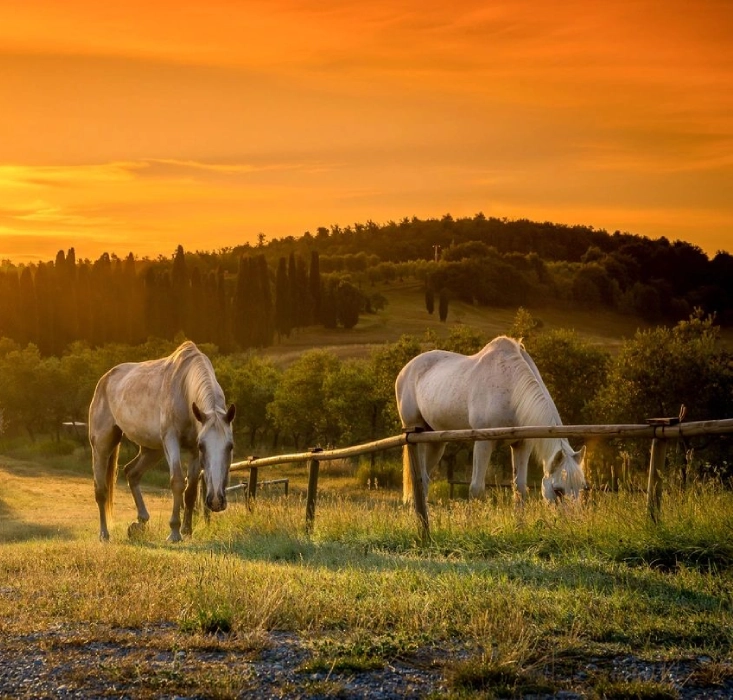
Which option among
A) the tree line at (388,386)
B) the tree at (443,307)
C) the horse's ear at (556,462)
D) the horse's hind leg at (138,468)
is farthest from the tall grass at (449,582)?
the tree at (443,307)

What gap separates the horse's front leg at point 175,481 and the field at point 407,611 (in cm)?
232

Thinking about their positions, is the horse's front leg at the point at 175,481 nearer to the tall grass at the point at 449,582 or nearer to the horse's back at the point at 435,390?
the tall grass at the point at 449,582

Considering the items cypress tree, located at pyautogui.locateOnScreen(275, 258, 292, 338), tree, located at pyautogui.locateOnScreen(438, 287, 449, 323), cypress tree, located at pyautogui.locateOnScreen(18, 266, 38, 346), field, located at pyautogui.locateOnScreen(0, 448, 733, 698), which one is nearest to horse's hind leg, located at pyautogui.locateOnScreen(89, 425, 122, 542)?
field, located at pyautogui.locateOnScreen(0, 448, 733, 698)

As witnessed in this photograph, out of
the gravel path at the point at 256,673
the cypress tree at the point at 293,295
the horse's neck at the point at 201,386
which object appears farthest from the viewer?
the cypress tree at the point at 293,295

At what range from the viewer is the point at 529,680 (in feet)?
16.1

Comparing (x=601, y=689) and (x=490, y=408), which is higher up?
(x=490, y=408)

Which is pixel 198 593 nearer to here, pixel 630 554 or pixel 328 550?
pixel 328 550

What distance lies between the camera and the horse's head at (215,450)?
1125 centimetres

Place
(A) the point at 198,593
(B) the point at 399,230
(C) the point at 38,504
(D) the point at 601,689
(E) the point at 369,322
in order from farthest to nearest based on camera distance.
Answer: (B) the point at 399,230
(E) the point at 369,322
(C) the point at 38,504
(A) the point at 198,593
(D) the point at 601,689

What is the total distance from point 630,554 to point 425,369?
765 centimetres

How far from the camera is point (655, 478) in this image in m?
8.27

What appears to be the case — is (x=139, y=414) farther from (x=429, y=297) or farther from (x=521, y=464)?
(x=429, y=297)

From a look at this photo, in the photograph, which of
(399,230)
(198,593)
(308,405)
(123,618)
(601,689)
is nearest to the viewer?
(601,689)

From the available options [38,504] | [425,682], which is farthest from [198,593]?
[38,504]
